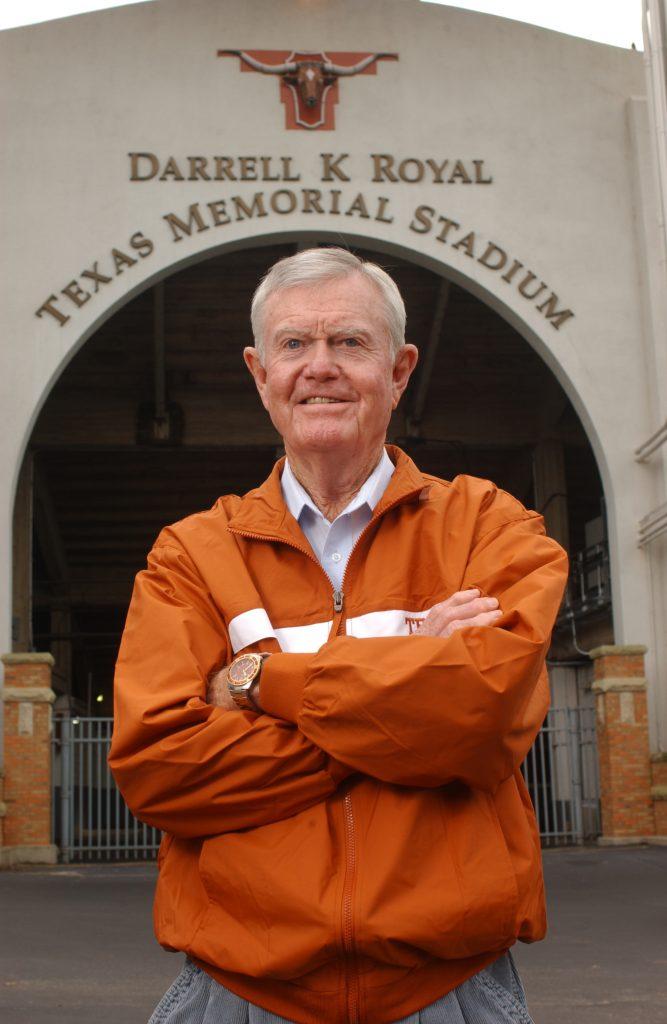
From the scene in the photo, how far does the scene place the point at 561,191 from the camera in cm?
1639

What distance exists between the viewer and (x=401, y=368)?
254 centimetres

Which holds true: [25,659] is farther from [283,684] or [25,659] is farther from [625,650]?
[283,684]

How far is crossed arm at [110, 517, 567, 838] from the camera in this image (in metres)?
1.92

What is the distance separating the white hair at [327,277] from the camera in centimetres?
237

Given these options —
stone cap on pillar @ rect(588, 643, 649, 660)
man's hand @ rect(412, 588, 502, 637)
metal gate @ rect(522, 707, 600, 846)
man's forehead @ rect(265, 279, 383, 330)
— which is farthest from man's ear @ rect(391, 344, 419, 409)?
metal gate @ rect(522, 707, 600, 846)

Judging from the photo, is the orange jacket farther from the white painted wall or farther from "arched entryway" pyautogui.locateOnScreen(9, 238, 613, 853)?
"arched entryway" pyautogui.locateOnScreen(9, 238, 613, 853)

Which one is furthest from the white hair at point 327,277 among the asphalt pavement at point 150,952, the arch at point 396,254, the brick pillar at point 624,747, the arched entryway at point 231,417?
the arched entryway at point 231,417

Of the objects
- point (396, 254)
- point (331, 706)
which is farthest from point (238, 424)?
point (331, 706)

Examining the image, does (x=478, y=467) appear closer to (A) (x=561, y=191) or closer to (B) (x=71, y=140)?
(A) (x=561, y=191)

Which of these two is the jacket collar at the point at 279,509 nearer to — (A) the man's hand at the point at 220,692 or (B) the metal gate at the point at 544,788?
(A) the man's hand at the point at 220,692

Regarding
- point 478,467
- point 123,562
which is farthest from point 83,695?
point 478,467

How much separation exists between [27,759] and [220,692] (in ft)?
43.8

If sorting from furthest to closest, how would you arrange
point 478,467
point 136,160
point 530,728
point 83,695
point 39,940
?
1. point 83,695
2. point 478,467
3. point 136,160
4. point 39,940
5. point 530,728

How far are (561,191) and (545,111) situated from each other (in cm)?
108
